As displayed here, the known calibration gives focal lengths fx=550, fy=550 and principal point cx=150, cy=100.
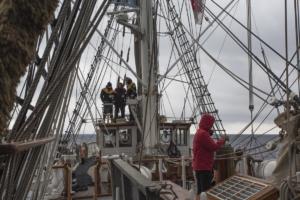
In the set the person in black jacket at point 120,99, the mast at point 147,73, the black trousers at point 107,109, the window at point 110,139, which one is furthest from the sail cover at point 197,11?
the window at point 110,139

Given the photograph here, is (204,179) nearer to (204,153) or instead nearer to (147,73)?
(204,153)

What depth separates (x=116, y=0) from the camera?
835 inches

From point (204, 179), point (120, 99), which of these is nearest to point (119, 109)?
point (120, 99)

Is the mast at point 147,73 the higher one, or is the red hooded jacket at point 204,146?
the mast at point 147,73

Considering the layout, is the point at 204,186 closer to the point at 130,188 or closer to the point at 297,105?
the point at 130,188

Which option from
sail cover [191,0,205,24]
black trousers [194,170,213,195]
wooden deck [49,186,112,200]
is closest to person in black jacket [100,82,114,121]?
sail cover [191,0,205,24]

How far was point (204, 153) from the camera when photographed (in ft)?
24.3

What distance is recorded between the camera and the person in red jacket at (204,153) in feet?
23.9

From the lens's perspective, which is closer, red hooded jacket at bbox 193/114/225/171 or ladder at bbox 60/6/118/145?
red hooded jacket at bbox 193/114/225/171

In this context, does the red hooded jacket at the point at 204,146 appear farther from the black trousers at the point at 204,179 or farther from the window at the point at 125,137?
the window at the point at 125,137

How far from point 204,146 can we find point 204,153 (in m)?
0.12

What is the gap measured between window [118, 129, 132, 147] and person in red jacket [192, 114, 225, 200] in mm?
12103

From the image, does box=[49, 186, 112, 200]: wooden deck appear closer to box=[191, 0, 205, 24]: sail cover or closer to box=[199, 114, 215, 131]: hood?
box=[199, 114, 215, 131]: hood

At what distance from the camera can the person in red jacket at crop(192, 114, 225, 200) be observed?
7.29 meters
